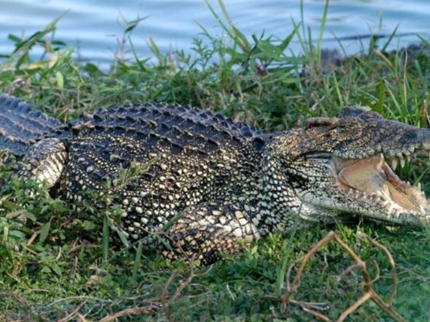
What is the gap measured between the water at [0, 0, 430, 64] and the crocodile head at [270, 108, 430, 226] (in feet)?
14.2

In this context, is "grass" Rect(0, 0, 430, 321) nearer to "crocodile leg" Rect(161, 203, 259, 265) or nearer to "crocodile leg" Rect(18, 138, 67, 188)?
"crocodile leg" Rect(161, 203, 259, 265)

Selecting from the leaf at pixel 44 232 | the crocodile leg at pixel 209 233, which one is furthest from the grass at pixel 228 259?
the crocodile leg at pixel 209 233

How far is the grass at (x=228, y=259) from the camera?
5219 millimetres

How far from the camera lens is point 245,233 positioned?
251 inches

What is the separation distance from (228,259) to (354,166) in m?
0.91

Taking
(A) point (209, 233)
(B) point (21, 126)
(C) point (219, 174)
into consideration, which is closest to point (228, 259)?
(A) point (209, 233)

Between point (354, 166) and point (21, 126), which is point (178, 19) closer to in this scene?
point (21, 126)

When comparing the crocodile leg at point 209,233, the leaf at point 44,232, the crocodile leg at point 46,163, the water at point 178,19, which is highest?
the water at point 178,19

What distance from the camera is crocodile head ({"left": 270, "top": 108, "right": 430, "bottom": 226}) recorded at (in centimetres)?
606

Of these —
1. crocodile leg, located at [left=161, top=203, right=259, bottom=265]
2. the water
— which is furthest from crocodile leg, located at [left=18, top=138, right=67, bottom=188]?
the water

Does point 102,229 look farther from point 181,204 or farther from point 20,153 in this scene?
point 20,153

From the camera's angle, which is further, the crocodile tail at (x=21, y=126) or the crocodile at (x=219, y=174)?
the crocodile tail at (x=21, y=126)

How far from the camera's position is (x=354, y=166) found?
6340 mm

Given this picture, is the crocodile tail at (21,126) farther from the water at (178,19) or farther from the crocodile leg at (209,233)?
the water at (178,19)
